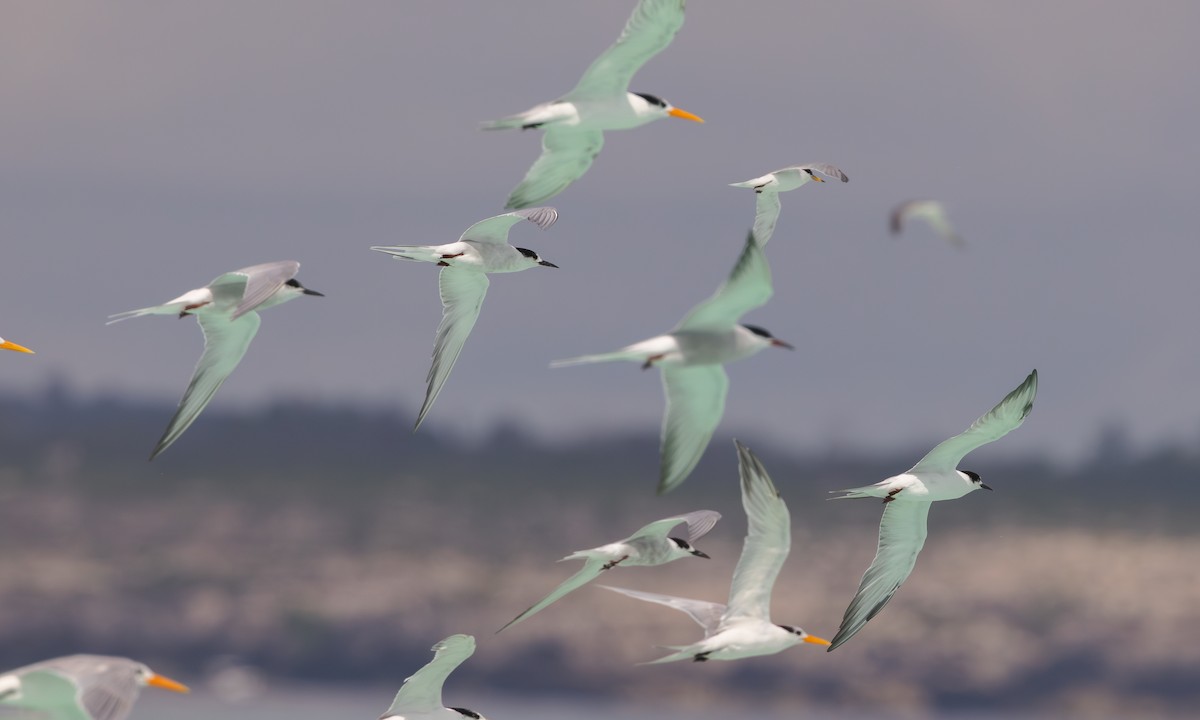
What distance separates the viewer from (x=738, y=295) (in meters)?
13.7

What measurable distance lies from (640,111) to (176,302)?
4361 millimetres

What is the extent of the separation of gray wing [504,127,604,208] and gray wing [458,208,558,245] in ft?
2.24

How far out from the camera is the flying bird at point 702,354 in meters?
13.5

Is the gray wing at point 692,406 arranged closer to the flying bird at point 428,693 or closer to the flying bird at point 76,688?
the flying bird at point 428,693

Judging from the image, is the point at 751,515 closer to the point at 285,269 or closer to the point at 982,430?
the point at 982,430

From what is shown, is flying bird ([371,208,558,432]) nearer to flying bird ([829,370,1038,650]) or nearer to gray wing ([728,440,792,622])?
gray wing ([728,440,792,622])

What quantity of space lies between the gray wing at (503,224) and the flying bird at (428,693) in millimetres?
3766

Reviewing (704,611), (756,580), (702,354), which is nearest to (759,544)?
(756,580)

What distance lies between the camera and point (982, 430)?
54.0 ft

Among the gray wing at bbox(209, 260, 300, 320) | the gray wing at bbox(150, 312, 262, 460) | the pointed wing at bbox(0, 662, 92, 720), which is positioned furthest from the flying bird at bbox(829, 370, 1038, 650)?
the pointed wing at bbox(0, 662, 92, 720)

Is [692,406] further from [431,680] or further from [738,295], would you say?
[431,680]

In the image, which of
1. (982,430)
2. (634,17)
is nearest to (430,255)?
(634,17)

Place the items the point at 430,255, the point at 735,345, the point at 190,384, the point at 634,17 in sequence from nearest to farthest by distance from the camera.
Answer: the point at 735,345 → the point at 634,17 → the point at 430,255 → the point at 190,384

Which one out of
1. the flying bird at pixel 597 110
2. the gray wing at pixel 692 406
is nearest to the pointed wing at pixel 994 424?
the gray wing at pixel 692 406
